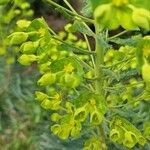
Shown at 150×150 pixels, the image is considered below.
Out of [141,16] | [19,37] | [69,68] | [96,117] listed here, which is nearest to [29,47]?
[19,37]

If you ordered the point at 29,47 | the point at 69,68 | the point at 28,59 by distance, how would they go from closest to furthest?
the point at 69,68
the point at 29,47
the point at 28,59

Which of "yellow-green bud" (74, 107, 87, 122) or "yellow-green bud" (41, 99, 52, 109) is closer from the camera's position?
"yellow-green bud" (74, 107, 87, 122)

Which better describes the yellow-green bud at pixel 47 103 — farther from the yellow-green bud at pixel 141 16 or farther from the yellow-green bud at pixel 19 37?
the yellow-green bud at pixel 141 16

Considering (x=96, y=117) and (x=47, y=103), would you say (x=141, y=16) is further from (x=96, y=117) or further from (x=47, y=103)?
(x=47, y=103)

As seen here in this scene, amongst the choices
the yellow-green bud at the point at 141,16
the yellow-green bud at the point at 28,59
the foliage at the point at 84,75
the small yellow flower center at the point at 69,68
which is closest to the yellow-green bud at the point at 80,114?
the foliage at the point at 84,75

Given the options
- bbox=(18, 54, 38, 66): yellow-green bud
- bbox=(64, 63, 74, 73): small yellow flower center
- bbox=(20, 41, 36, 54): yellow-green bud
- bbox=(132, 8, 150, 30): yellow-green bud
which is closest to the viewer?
bbox=(132, 8, 150, 30): yellow-green bud

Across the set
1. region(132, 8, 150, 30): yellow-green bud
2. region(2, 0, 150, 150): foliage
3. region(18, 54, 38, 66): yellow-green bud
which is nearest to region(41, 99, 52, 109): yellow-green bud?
region(2, 0, 150, 150): foliage

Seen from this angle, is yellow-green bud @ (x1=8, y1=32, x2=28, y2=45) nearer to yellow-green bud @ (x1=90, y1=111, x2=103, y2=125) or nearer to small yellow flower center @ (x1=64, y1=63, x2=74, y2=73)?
small yellow flower center @ (x1=64, y1=63, x2=74, y2=73)

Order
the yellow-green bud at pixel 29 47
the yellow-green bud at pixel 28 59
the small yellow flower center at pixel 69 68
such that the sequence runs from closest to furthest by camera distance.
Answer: the small yellow flower center at pixel 69 68
the yellow-green bud at pixel 29 47
the yellow-green bud at pixel 28 59

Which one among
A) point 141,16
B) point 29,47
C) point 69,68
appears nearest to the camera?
point 141,16

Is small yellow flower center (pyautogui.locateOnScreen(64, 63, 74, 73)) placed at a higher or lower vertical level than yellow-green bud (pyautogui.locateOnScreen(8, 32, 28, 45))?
lower

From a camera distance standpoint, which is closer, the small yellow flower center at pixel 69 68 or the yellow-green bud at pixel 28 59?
the small yellow flower center at pixel 69 68
